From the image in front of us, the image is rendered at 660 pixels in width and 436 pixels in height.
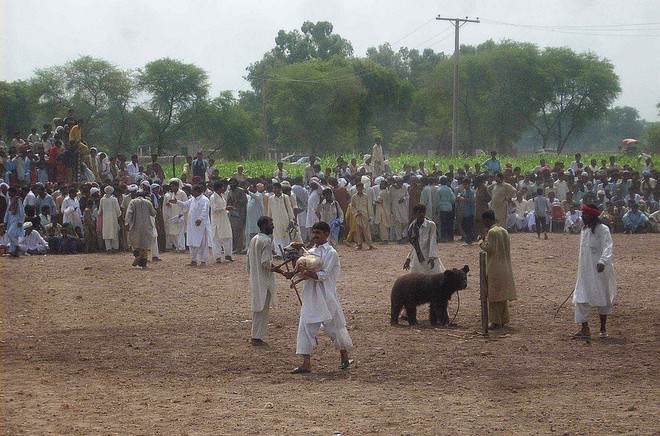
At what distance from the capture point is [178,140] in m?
65.1

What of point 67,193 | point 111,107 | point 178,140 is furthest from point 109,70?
point 67,193

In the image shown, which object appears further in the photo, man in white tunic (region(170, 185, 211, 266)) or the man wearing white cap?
the man wearing white cap

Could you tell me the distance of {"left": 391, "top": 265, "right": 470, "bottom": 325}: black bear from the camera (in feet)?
38.6

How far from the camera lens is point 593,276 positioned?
11102 mm

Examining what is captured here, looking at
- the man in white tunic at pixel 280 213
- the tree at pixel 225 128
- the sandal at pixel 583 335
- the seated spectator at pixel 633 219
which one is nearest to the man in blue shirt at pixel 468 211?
the man in white tunic at pixel 280 213

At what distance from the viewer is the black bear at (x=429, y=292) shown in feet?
38.6

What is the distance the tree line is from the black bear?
4781 cm

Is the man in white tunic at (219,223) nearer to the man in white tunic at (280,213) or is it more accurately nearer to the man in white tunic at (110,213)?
the man in white tunic at (280,213)

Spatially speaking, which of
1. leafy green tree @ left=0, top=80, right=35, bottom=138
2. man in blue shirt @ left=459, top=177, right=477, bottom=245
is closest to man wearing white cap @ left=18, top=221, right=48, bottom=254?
man in blue shirt @ left=459, top=177, right=477, bottom=245

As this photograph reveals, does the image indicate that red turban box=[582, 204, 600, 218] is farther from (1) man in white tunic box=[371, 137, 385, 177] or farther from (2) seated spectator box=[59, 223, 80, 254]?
(1) man in white tunic box=[371, 137, 385, 177]

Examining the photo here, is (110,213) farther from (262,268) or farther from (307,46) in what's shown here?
(307,46)

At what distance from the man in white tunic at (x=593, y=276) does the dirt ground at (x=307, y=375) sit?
15.0 inches

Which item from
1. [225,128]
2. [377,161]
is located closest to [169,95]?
→ [225,128]

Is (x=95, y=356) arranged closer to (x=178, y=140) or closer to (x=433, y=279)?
(x=433, y=279)
